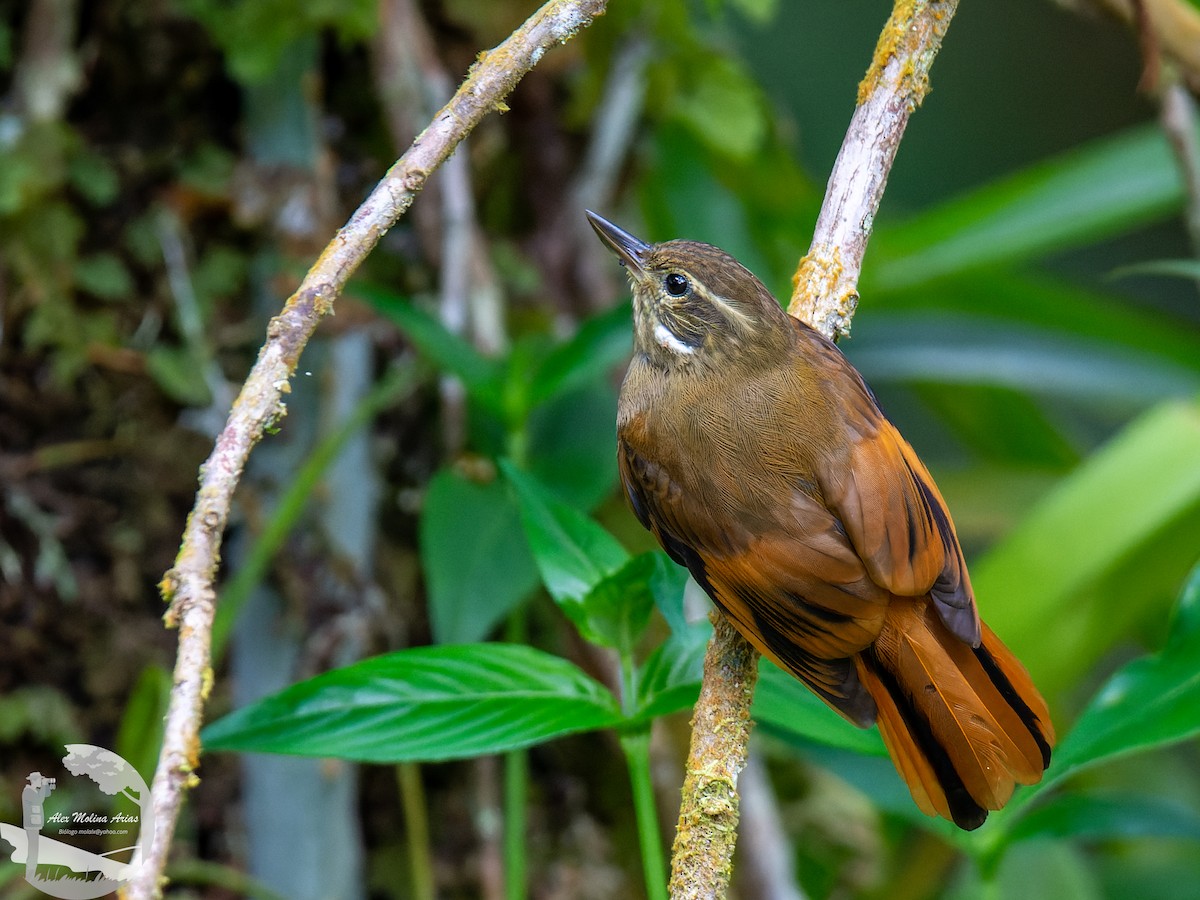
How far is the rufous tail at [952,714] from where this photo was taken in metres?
1.31

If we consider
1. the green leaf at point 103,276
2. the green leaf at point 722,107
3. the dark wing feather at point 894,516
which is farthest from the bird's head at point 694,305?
the green leaf at point 103,276

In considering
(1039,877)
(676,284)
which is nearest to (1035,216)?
(676,284)

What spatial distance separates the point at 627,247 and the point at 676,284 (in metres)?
0.12

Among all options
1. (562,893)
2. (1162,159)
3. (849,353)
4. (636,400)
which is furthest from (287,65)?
(1162,159)

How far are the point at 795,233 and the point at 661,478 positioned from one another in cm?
142

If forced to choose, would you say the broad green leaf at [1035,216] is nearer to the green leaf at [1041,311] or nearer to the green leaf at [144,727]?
the green leaf at [1041,311]

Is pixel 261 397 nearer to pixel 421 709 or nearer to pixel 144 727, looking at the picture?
pixel 421 709

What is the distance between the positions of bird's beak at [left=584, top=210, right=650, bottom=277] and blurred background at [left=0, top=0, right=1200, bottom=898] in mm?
80

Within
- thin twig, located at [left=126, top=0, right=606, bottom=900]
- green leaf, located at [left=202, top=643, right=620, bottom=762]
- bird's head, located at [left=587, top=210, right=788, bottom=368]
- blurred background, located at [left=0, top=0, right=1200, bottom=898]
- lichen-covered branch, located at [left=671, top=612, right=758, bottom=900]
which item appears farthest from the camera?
blurred background, located at [left=0, top=0, right=1200, bottom=898]

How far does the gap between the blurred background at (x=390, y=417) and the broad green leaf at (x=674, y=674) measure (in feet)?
1.42

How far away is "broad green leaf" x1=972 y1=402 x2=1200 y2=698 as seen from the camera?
6.47 feet

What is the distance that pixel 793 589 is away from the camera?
1.39 metres

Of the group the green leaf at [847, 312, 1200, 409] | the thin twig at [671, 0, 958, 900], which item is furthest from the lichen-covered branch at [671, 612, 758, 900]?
the green leaf at [847, 312, 1200, 409]

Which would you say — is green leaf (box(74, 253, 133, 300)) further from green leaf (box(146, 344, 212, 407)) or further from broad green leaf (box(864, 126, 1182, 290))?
broad green leaf (box(864, 126, 1182, 290))
